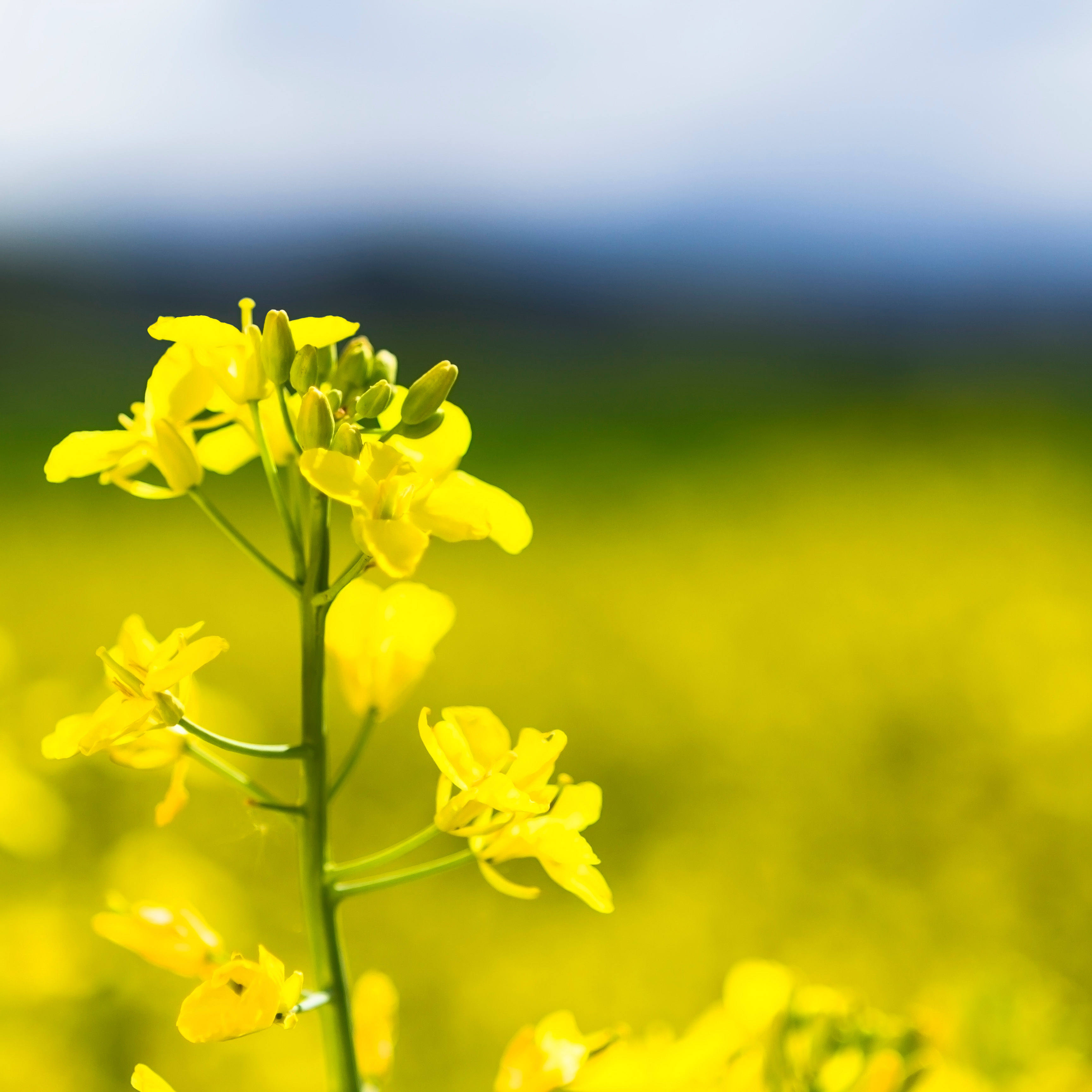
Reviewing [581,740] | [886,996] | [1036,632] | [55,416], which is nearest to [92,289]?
[55,416]

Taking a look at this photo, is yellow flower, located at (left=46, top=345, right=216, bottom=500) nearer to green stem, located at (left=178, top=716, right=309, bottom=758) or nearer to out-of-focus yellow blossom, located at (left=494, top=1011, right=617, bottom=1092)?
green stem, located at (left=178, top=716, right=309, bottom=758)

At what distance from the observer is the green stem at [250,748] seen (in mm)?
510

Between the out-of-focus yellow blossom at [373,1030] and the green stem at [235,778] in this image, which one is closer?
the green stem at [235,778]

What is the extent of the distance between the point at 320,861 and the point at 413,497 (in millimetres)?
201

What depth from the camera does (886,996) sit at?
1.91 metres

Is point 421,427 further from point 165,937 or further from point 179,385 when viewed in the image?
point 165,937

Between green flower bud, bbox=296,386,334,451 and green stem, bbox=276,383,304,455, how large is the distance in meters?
0.02

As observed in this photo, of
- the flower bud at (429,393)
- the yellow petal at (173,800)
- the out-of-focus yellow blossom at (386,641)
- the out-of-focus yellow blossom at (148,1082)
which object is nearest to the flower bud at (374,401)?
the flower bud at (429,393)

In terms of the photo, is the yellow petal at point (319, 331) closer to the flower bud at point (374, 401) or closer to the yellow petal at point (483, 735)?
the flower bud at point (374, 401)

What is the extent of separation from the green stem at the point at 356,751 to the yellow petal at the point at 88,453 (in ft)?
0.73

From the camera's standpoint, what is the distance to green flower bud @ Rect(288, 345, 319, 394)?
0.58m

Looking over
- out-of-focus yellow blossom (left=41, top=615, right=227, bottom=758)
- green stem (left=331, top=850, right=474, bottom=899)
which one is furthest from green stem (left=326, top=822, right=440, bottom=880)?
out-of-focus yellow blossom (left=41, top=615, right=227, bottom=758)

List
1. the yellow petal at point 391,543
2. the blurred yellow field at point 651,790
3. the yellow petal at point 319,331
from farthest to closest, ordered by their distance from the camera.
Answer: the blurred yellow field at point 651,790, the yellow petal at point 319,331, the yellow petal at point 391,543

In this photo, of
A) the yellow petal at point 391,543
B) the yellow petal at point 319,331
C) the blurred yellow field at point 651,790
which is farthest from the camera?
the blurred yellow field at point 651,790
